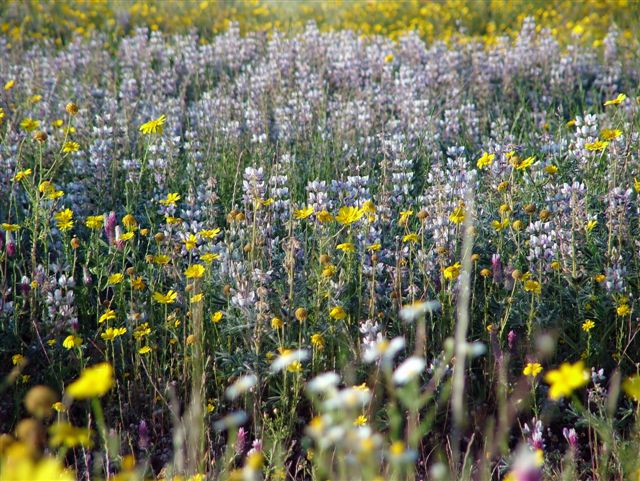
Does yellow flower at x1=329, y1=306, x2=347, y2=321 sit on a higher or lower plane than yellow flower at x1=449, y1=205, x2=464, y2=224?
lower

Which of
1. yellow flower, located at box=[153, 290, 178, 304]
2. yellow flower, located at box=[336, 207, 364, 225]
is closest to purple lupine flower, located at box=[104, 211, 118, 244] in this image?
yellow flower, located at box=[153, 290, 178, 304]

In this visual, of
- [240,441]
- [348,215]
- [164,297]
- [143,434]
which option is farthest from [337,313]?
[143,434]

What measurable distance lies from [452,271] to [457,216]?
0.26 m

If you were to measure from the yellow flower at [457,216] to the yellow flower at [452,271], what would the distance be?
193 millimetres

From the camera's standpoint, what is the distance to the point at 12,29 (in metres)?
7.35

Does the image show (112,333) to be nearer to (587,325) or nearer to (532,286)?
(532,286)

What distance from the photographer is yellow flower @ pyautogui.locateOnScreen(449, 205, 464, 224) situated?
2992mm

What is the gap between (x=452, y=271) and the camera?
2.84 meters

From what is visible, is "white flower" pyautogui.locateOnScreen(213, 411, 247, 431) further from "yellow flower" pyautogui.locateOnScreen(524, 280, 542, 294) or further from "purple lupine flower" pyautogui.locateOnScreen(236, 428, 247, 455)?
"yellow flower" pyautogui.locateOnScreen(524, 280, 542, 294)

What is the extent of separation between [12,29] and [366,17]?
12.3 ft

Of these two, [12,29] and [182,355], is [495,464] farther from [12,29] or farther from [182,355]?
[12,29]

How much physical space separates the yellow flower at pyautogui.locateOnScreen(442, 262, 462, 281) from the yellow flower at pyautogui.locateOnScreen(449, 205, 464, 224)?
0.19 metres

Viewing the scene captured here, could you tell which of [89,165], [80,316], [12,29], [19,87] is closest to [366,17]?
[12,29]

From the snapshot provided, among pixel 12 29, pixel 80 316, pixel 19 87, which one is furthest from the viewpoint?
pixel 12 29
